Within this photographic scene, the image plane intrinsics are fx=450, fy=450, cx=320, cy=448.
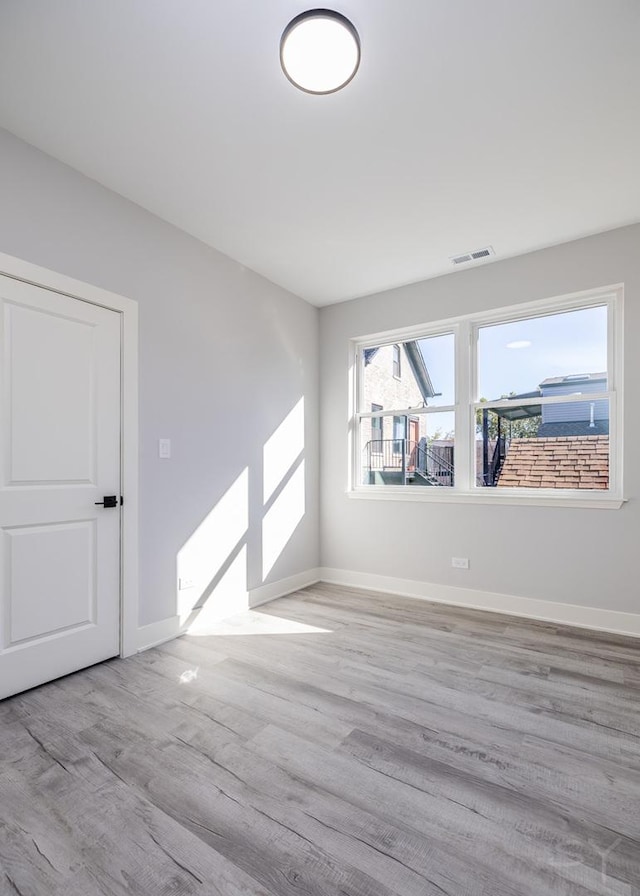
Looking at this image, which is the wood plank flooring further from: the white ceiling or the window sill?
the white ceiling

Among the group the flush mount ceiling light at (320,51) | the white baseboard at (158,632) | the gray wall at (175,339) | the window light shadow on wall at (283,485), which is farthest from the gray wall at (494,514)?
the flush mount ceiling light at (320,51)

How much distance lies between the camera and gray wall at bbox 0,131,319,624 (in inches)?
96.3

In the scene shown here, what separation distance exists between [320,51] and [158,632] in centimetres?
318

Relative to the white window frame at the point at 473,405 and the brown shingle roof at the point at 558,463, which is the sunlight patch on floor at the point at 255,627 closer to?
the white window frame at the point at 473,405

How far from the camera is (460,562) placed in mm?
3803

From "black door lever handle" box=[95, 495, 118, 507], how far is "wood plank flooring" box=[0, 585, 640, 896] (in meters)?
0.94

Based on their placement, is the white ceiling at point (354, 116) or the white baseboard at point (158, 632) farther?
the white baseboard at point (158, 632)

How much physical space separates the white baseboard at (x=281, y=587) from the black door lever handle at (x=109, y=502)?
1481 mm

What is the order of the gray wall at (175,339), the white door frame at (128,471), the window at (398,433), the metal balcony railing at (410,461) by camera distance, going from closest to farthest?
1. the gray wall at (175,339)
2. the white door frame at (128,471)
3. the metal balcony railing at (410,461)
4. the window at (398,433)

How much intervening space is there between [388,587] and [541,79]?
12.0 feet

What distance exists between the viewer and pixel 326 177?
2623 millimetres

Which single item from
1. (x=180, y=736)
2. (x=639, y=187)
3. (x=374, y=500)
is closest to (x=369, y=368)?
(x=374, y=500)

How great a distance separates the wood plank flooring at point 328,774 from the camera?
1312 millimetres

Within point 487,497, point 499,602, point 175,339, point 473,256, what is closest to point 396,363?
point 473,256
